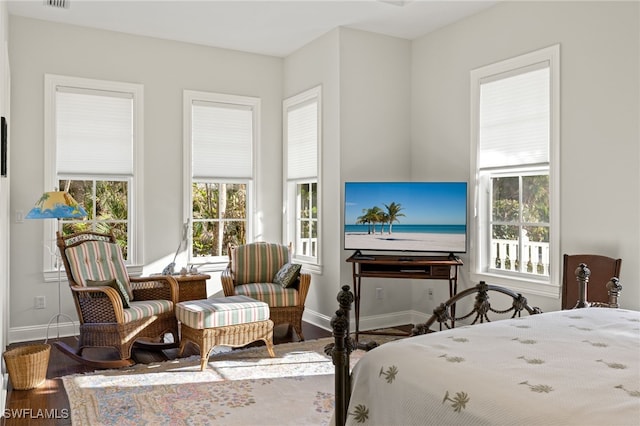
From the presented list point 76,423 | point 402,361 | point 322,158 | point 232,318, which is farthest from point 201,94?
point 402,361

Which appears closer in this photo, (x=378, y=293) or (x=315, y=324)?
(x=378, y=293)

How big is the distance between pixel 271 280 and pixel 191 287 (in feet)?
2.47

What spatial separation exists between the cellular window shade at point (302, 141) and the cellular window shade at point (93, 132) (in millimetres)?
1680

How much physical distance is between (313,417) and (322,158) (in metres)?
2.96

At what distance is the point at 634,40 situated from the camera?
12.1ft

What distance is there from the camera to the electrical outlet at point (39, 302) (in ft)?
16.4

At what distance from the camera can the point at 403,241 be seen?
498cm

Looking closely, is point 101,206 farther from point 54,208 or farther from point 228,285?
point 228,285

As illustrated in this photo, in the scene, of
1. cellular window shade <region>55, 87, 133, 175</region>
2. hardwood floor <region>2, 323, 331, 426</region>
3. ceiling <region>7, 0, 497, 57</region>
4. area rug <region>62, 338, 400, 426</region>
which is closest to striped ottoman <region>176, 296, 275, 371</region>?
area rug <region>62, 338, 400, 426</region>

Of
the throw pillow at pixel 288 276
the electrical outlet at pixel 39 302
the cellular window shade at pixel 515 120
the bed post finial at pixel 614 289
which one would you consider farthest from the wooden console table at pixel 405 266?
the electrical outlet at pixel 39 302

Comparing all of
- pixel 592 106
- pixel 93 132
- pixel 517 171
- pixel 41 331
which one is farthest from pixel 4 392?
pixel 592 106

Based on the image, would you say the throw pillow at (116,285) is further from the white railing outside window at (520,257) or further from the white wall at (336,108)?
the white railing outside window at (520,257)

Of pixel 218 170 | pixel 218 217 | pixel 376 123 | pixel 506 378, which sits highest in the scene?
pixel 376 123

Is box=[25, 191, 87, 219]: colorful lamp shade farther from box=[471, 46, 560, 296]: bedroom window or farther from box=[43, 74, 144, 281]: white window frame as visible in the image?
box=[471, 46, 560, 296]: bedroom window
